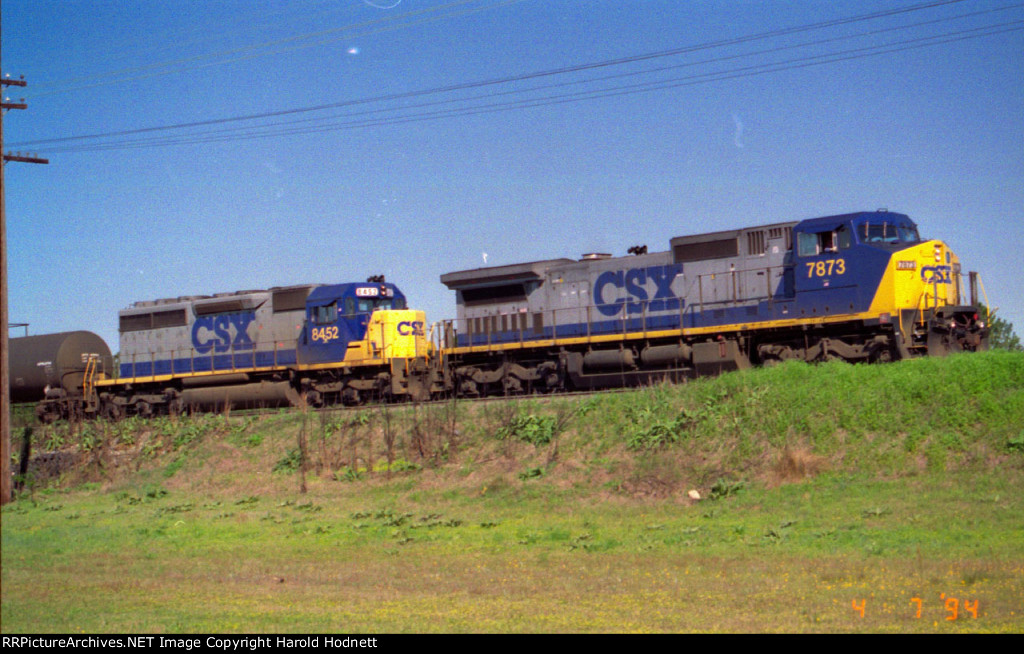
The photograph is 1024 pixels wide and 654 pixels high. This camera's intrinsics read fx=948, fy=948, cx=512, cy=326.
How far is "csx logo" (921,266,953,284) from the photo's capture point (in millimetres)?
22859

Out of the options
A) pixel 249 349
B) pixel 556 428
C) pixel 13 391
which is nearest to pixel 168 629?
pixel 556 428

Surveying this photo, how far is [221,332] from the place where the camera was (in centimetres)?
3375

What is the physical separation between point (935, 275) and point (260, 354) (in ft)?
70.1

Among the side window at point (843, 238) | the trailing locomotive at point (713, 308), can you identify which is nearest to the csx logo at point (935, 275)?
the trailing locomotive at point (713, 308)

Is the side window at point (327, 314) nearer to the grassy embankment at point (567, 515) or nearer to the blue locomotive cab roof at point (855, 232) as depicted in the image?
the grassy embankment at point (567, 515)

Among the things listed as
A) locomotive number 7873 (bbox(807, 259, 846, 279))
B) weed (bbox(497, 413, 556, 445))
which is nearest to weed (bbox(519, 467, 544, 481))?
weed (bbox(497, 413, 556, 445))

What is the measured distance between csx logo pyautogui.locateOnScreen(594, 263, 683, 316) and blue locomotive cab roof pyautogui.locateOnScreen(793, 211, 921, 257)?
3.76 m

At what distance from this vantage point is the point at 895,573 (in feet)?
37.4

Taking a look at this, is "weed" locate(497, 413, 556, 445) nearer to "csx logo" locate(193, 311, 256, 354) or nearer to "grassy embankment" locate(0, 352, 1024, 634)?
"grassy embankment" locate(0, 352, 1024, 634)

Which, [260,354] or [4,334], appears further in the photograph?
[260,354]

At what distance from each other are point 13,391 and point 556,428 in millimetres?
23713

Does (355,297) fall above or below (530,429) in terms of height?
above

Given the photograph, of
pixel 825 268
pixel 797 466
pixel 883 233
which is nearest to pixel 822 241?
pixel 825 268

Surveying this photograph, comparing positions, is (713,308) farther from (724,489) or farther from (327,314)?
(327,314)
